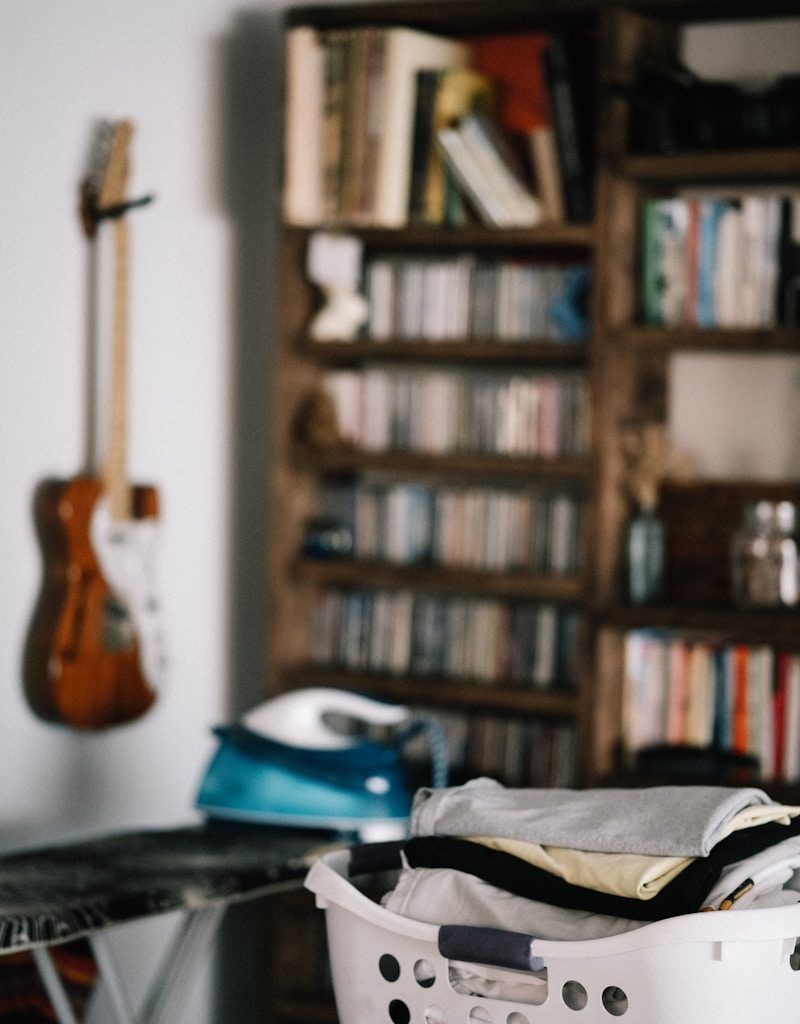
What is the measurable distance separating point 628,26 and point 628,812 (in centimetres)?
161

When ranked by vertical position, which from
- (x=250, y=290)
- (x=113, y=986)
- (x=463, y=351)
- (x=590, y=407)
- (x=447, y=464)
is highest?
(x=250, y=290)

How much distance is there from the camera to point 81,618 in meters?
2.54

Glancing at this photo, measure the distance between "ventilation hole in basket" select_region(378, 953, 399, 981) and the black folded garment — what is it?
0.11 m

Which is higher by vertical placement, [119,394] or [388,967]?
[119,394]

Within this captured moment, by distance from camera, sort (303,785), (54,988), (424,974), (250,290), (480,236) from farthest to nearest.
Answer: (250,290) < (480,236) < (303,785) < (54,988) < (424,974)

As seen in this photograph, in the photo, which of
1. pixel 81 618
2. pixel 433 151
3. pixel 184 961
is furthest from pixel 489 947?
pixel 433 151

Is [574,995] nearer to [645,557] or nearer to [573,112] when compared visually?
[645,557]

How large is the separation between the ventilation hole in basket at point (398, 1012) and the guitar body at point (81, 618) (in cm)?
109

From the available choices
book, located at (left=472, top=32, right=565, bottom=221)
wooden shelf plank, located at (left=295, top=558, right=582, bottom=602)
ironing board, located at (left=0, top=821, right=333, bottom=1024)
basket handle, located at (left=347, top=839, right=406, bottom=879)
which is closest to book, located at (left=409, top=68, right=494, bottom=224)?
book, located at (left=472, top=32, right=565, bottom=221)

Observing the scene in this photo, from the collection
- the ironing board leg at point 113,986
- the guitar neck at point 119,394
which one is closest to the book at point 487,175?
the guitar neck at point 119,394

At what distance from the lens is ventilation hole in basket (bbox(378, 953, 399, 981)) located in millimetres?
1593

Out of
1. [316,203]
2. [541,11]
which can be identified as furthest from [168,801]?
[541,11]

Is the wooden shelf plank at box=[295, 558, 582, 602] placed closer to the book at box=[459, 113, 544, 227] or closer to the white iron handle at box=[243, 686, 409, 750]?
the white iron handle at box=[243, 686, 409, 750]

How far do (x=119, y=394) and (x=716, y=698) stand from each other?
117 centimetres
